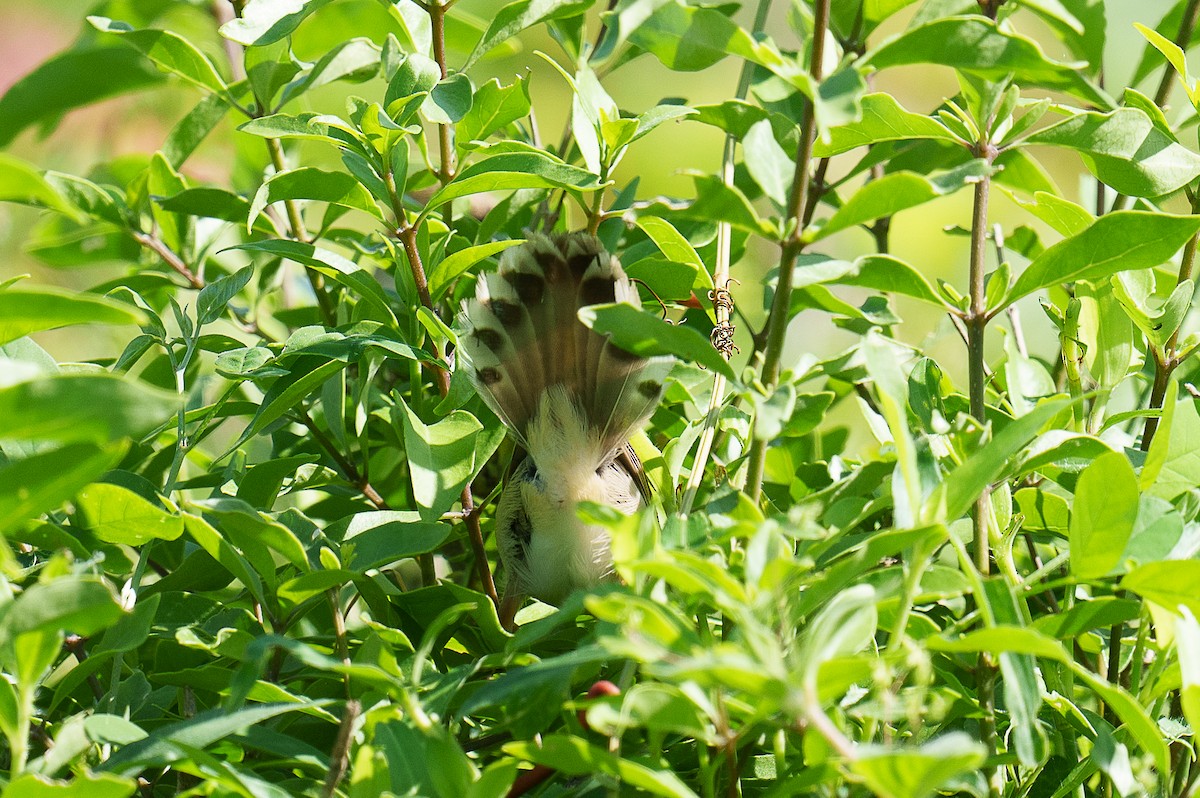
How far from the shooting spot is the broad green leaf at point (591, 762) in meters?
0.50

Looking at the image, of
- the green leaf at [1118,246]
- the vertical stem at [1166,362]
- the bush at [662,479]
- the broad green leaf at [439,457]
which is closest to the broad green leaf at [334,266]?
the bush at [662,479]

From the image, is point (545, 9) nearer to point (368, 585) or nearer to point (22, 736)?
point (368, 585)

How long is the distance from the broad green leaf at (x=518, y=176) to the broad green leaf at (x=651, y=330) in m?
0.14

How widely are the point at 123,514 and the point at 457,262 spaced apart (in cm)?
29

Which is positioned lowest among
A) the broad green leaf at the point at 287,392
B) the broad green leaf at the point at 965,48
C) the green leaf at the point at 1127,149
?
the broad green leaf at the point at 287,392

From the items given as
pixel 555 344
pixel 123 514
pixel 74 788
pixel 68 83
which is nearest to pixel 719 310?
pixel 555 344

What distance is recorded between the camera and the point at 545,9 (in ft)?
2.89

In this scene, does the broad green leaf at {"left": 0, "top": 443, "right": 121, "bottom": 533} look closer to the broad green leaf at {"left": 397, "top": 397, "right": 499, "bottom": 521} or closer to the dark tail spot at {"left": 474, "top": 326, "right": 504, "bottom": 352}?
the broad green leaf at {"left": 397, "top": 397, "right": 499, "bottom": 521}

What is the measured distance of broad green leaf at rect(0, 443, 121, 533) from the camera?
51 cm

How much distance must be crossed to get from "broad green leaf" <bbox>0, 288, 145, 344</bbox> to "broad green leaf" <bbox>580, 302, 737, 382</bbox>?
24cm

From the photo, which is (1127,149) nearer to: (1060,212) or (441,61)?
(1060,212)

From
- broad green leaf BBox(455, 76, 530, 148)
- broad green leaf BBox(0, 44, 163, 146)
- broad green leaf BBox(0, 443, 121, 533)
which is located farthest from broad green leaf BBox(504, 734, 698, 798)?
broad green leaf BBox(0, 44, 163, 146)

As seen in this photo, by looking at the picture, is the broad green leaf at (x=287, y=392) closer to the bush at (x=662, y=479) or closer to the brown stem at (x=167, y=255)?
the bush at (x=662, y=479)

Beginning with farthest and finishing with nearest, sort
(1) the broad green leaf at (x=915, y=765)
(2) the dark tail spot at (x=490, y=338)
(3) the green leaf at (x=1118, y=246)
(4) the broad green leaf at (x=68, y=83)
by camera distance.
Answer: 1. (4) the broad green leaf at (x=68, y=83)
2. (2) the dark tail spot at (x=490, y=338)
3. (3) the green leaf at (x=1118, y=246)
4. (1) the broad green leaf at (x=915, y=765)
